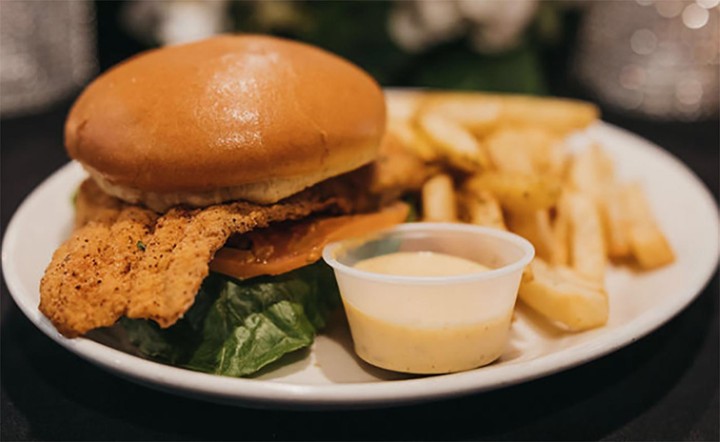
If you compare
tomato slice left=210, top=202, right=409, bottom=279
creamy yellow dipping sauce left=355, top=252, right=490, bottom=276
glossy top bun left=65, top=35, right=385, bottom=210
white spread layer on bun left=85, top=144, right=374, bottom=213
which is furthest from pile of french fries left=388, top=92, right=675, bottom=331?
white spread layer on bun left=85, top=144, right=374, bottom=213

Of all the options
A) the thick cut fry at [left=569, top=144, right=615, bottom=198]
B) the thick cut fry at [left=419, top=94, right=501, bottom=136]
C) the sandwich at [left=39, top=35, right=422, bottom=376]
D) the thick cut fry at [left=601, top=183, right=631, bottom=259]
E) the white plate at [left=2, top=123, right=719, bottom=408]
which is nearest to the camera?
the white plate at [left=2, top=123, right=719, bottom=408]

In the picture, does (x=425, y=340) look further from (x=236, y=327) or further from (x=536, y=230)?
(x=536, y=230)

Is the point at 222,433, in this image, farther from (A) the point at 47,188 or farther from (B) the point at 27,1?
(B) the point at 27,1

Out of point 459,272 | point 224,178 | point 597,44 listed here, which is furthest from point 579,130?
point 597,44

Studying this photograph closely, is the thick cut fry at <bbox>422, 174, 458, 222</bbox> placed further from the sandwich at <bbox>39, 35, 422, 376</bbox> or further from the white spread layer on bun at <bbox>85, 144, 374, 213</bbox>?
the white spread layer on bun at <bbox>85, 144, 374, 213</bbox>

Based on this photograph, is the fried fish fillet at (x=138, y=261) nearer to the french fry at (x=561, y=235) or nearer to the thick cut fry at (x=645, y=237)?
the french fry at (x=561, y=235)

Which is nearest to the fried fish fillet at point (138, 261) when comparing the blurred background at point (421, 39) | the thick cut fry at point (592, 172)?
the thick cut fry at point (592, 172)
